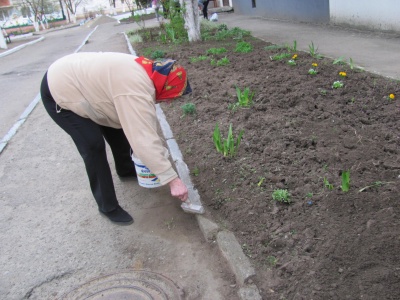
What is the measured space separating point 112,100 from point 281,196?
1.42 m

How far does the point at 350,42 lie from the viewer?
8.72 meters

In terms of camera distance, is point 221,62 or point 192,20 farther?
point 192,20

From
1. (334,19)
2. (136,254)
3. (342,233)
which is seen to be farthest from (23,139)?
(334,19)

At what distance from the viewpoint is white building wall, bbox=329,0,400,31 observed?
9016 mm

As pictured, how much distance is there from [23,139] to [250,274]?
4355 millimetres

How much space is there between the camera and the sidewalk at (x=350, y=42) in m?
6.43

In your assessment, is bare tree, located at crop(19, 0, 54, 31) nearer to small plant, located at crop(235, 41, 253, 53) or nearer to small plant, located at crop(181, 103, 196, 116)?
small plant, located at crop(235, 41, 253, 53)

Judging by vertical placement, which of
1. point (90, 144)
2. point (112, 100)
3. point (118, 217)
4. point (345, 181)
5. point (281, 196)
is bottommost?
Answer: point (118, 217)

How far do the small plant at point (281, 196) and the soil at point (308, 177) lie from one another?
0.04m

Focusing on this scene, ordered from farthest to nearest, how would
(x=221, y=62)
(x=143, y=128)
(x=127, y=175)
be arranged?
(x=221, y=62) → (x=127, y=175) → (x=143, y=128)

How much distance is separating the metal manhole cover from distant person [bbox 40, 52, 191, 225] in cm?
59

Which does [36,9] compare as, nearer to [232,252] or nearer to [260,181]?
[260,181]

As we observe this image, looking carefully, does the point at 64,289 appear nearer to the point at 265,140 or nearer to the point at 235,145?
the point at 235,145

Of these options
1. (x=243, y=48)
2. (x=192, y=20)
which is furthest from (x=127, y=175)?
(x=192, y=20)
